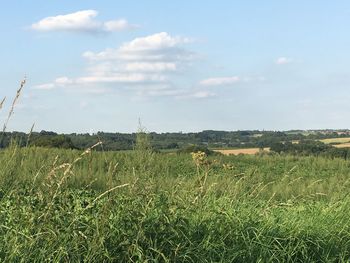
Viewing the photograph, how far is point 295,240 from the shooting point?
5445 millimetres

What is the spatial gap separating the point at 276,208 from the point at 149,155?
14.8 ft

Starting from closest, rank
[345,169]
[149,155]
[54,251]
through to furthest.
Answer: [54,251]
[149,155]
[345,169]

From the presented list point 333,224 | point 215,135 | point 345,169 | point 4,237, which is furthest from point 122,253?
point 215,135

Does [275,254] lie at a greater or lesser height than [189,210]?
lesser

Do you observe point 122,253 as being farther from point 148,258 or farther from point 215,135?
point 215,135

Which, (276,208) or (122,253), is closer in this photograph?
(122,253)

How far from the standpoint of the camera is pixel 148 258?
14.4 ft

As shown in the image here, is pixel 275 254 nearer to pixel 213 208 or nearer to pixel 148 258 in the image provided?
pixel 213 208

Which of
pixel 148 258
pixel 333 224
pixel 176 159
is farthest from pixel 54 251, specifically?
pixel 176 159

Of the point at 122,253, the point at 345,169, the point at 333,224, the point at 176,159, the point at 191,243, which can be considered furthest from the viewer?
the point at 345,169

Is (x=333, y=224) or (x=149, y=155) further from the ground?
(x=149, y=155)

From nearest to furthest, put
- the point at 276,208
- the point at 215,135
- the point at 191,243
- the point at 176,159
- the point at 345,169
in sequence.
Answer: the point at 191,243 < the point at 276,208 < the point at 176,159 < the point at 345,169 < the point at 215,135

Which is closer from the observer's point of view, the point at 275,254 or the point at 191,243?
the point at 191,243

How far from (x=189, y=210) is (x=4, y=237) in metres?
1.84
